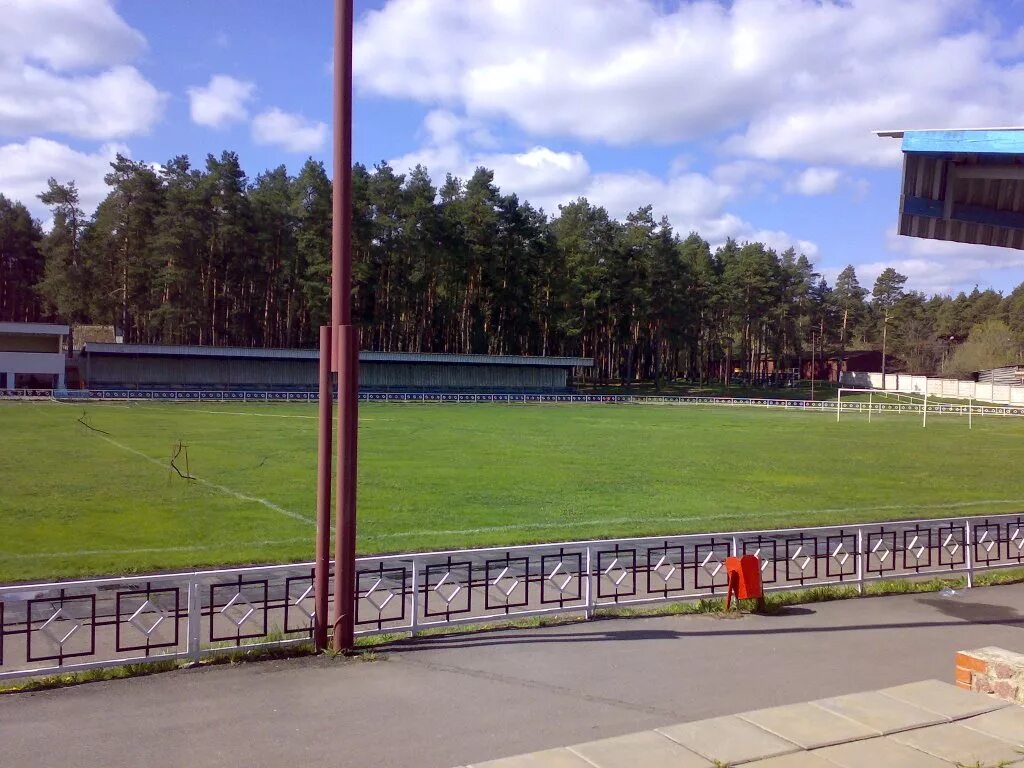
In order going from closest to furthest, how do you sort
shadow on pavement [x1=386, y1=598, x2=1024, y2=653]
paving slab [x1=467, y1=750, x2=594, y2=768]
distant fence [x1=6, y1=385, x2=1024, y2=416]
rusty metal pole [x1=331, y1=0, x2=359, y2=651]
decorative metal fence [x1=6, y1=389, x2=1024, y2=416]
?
paving slab [x1=467, y1=750, x2=594, y2=768] < rusty metal pole [x1=331, y1=0, x2=359, y2=651] < shadow on pavement [x1=386, y1=598, x2=1024, y2=653] < distant fence [x1=6, y1=385, x2=1024, y2=416] < decorative metal fence [x1=6, y1=389, x2=1024, y2=416]

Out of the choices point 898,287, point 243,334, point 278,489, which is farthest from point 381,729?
point 898,287

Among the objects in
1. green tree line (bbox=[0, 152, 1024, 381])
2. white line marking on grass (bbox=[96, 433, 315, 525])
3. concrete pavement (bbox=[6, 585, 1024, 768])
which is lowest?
white line marking on grass (bbox=[96, 433, 315, 525])

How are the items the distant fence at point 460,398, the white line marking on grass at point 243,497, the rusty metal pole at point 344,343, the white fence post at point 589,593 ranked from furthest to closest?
the distant fence at point 460,398 → the white line marking on grass at point 243,497 → the white fence post at point 589,593 → the rusty metal pole at point 344,343

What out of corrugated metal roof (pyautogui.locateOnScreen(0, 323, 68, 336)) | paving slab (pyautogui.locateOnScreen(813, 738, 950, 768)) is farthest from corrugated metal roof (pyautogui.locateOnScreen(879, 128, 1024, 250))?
corrugated metal roof (pyautogui.locateOnScreen(0, 323, 68, 336))

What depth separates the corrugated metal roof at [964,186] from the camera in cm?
618

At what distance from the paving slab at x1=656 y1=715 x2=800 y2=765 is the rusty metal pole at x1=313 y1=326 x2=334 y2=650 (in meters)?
3.75

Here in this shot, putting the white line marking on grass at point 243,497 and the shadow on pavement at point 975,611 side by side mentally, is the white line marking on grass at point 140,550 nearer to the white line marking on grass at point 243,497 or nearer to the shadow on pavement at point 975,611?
the white line marking on grass at point 243,497

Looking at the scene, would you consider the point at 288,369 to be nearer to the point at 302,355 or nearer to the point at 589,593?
the point at 302,355

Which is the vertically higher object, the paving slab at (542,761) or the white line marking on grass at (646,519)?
the paving slab at (542,761)

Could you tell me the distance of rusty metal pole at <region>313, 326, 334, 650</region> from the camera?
828 cm

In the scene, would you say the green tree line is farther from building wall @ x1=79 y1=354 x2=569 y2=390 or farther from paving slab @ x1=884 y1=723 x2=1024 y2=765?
paving slab @ x1=884 y1=723 x2=1024 y2=765

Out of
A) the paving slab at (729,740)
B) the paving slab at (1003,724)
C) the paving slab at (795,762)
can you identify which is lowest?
the paving slab at (729,740)

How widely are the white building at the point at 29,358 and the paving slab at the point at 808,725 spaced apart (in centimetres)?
6558

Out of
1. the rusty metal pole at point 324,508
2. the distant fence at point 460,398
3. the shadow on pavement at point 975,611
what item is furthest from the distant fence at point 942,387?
the rusty metal pole at point 324,508
